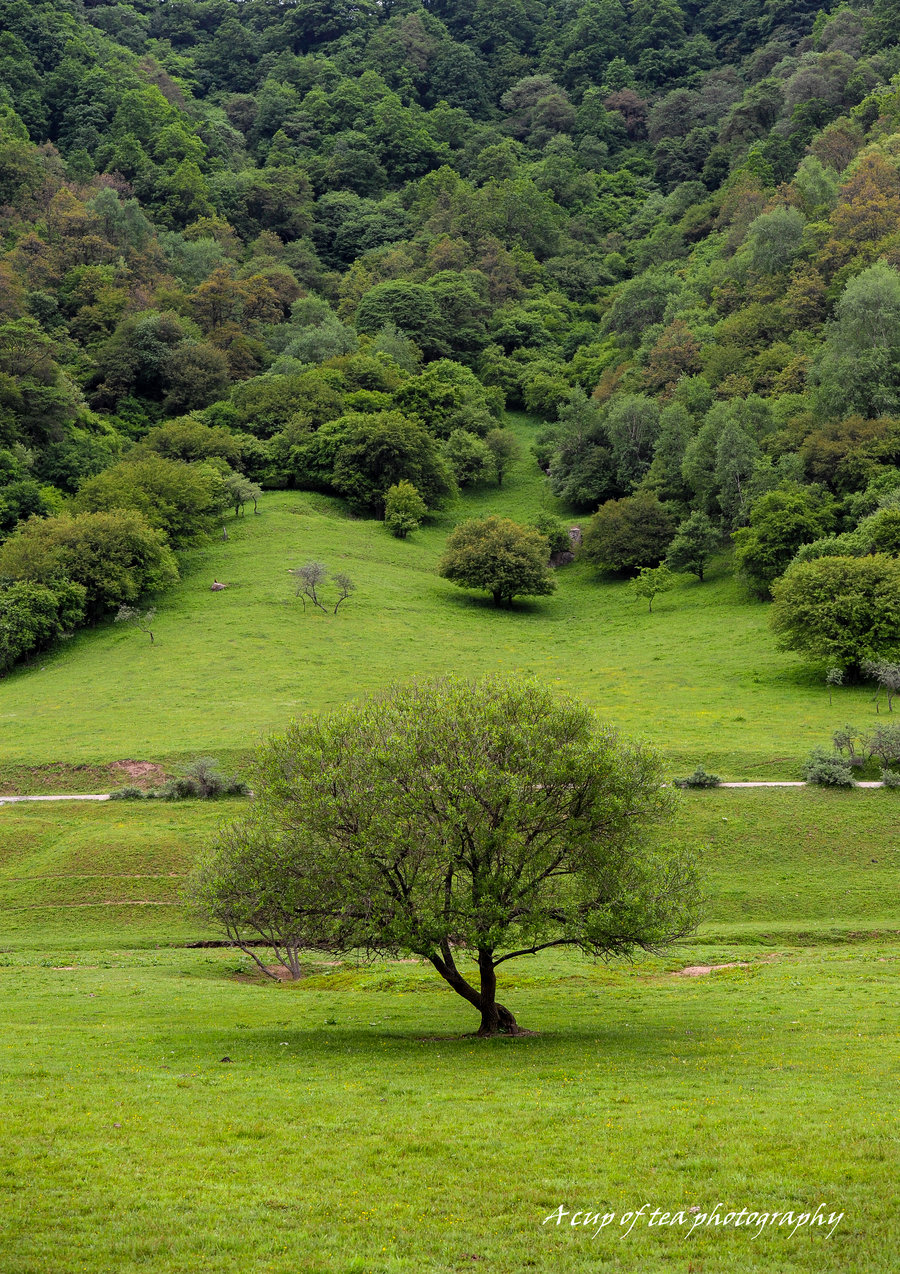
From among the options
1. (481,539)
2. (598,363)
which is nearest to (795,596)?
(481,539)

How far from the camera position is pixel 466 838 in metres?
27.3

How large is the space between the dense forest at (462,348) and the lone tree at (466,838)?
62230mm

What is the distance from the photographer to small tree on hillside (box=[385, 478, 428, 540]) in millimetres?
Result: 116438

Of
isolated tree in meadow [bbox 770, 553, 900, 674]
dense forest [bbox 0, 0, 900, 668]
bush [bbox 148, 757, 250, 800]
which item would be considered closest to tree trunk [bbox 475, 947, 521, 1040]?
bush [bbox 148, 757, 250, 800]

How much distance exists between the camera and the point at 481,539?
338 ft

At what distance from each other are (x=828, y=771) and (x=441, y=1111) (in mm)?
39784

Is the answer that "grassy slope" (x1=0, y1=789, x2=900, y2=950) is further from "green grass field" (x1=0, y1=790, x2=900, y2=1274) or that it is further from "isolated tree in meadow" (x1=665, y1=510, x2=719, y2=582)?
"isolated tree in meadow" (x1=665, y1=510, x2=719, y2=582)

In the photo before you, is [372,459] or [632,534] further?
[372,459]

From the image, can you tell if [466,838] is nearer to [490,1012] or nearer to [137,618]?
[490,1012]

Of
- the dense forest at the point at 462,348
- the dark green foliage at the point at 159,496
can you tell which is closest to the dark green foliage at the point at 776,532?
the dense forest at the point at 462,348

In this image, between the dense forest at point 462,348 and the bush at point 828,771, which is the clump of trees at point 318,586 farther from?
the bush at point 828,771

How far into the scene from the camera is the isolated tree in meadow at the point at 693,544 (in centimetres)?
10269

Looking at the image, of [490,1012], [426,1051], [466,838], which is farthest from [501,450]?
[426,1051]

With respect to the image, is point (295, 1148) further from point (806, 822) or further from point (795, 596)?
point (795, 596)
